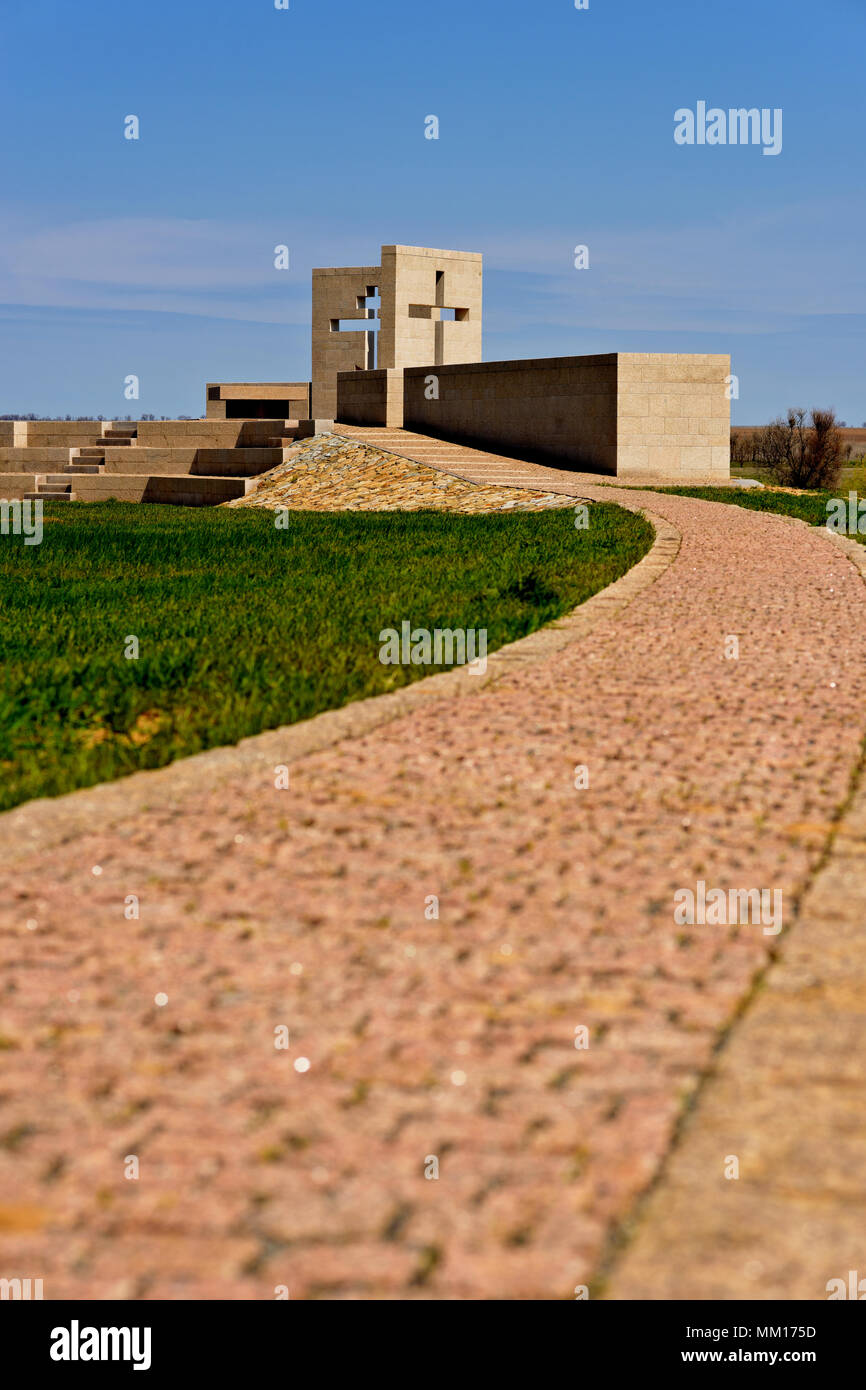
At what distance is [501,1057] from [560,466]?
85.7ft

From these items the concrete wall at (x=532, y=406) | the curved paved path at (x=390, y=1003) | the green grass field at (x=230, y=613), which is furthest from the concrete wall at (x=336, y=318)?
the curved paved path at (x=390, y=1003)

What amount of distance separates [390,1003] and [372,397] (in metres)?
30.5

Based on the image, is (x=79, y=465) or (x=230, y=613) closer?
(x=230, y=613)

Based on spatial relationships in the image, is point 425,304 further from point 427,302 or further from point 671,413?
point 671,413

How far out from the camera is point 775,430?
62719 mm

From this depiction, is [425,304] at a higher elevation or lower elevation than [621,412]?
higher

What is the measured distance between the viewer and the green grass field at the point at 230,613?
6.57 m

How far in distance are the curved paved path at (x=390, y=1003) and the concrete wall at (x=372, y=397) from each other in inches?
1057

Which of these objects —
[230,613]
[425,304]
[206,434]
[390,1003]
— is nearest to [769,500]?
[230,613]

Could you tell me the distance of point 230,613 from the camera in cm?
1009

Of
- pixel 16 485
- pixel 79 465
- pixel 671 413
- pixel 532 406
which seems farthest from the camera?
pixel 79 465

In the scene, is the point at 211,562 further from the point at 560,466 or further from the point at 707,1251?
the point at 560,466

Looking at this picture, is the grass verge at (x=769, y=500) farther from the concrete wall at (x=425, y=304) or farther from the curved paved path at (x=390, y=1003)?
the concrete wall at (x=425, y=304)
